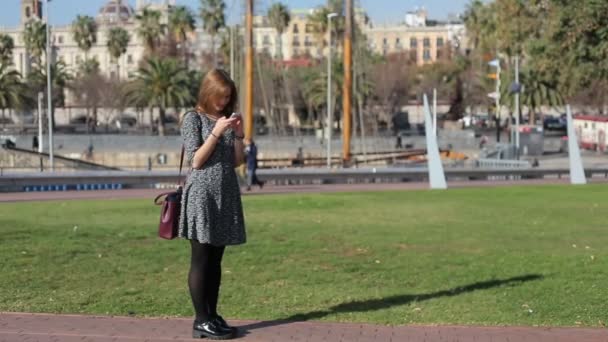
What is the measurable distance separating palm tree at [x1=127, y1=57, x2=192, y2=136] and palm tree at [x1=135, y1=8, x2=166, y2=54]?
19182 mm

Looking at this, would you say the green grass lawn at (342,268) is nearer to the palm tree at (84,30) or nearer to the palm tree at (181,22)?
the palm tree at (181,22)

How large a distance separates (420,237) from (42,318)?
6412 mm

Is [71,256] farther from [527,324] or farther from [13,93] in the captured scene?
[13,93]

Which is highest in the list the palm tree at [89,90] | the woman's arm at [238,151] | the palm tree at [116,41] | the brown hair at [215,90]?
the palm tree at [116,41]

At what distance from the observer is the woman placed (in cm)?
687

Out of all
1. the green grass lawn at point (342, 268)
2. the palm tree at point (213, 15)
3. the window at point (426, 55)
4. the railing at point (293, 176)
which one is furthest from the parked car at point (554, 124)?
the green grass lawn at point (342, 268)

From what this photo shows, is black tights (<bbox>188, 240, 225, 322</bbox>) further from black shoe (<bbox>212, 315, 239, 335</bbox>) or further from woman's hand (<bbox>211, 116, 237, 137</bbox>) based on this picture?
woman's hand (<bbox>211, 116, 237, 137</bbox>)

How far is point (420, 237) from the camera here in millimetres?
13055

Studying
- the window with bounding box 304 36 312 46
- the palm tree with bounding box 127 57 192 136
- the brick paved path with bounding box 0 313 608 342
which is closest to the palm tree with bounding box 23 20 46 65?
the palm tree with bounding box 127 57 192 136

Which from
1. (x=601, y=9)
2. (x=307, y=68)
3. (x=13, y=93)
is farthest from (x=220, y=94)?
(x=307, y=68)

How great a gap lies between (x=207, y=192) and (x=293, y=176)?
29.2 m

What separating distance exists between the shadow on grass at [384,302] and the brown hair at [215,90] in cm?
165

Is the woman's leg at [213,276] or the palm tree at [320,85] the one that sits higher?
the palm tree at [320,85]

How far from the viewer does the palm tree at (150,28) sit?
319 feet
